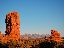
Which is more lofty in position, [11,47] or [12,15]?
[12,15]

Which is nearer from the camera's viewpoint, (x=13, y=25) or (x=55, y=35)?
(x=13, y=25)

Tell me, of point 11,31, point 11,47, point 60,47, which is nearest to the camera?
point 11,47

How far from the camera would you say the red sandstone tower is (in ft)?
128

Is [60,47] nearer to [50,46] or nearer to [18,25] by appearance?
[50,46]

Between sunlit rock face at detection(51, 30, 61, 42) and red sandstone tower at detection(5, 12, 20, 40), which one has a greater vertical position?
red sandstone tower at detection(5, 12, 20, 40)

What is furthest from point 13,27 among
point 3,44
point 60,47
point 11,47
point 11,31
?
point 60,47

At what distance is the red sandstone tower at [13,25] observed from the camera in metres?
38.9

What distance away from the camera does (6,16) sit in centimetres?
A: 4034

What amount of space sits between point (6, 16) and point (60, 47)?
1366 centimetres

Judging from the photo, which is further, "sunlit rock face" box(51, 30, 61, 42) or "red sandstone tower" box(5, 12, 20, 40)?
"sunlit rock face" box(51, 30, 61, 42)

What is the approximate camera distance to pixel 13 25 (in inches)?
1553

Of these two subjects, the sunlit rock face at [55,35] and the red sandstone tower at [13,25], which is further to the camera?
the sunlit rock face at [55,35]

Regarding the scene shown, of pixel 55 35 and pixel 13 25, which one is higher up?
pixel 13 25

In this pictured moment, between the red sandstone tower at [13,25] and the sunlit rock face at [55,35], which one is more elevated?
the red sandstone tower at [13,25]
